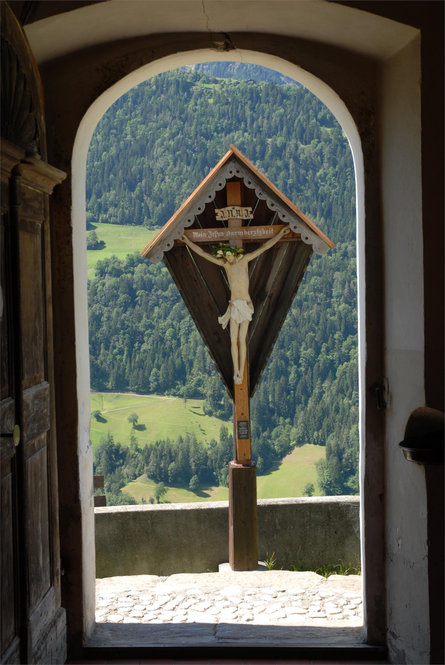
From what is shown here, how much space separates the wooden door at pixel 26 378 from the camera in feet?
9.72

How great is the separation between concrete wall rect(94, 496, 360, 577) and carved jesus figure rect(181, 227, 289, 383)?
1.26 m

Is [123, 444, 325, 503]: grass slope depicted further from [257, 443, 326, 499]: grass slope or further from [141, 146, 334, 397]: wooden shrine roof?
[141, 146, 334, 397]: wooden shrine roof

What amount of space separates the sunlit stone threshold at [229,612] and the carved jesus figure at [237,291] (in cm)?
185

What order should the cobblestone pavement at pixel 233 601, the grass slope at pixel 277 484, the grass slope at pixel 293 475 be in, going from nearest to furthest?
the cobblestone pavement at pixel 233 601
the grass slope at pixel 277 484
the grass slope at pixel 293 475

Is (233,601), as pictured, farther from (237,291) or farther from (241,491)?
(237,291)

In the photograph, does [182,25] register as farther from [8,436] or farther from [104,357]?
[104,357]

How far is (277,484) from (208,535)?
95.8ft

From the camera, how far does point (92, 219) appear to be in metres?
46.9

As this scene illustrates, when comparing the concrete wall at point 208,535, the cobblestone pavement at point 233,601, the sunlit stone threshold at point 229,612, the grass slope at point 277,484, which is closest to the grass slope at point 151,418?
the grass slope at point 277,484

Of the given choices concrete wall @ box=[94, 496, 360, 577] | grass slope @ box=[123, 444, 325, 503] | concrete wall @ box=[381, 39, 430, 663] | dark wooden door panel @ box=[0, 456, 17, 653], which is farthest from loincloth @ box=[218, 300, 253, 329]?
grass slope @ box=[123, 444, 325, 503]

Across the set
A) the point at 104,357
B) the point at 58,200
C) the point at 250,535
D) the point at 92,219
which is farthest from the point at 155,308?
the point at 58,200

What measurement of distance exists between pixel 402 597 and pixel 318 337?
3524 cm

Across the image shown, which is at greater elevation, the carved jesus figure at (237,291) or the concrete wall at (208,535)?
the carved jesus figure at (237,291)

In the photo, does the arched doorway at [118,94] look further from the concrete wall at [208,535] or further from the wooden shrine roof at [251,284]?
the concrete wall at [208,535]
